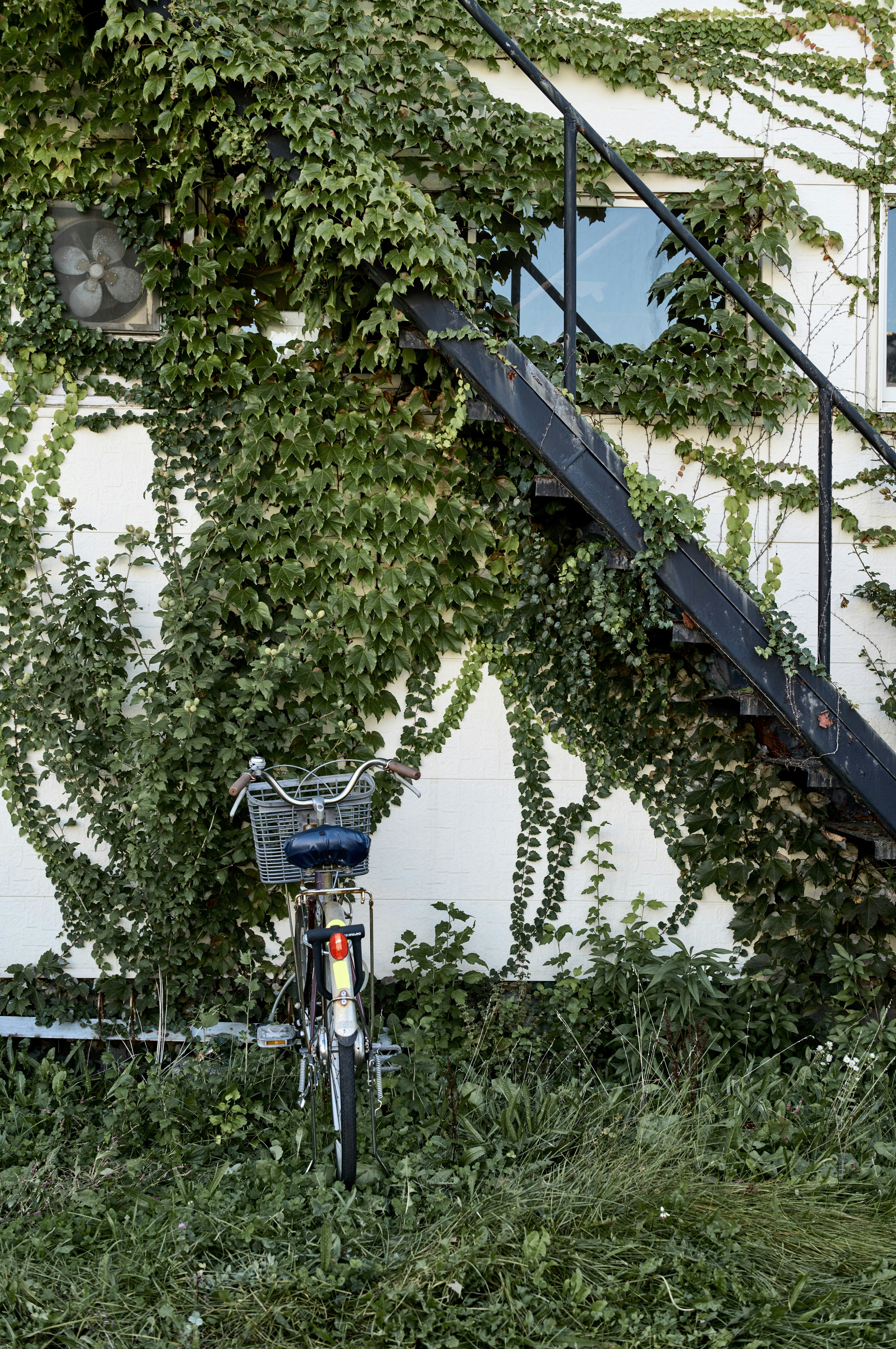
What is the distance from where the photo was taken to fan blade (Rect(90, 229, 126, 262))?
4645 mm

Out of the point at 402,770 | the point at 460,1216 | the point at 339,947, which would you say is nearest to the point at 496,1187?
the point at 460,1216

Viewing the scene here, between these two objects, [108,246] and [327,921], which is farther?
[108,246]

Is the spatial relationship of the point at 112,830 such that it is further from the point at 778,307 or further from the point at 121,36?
the point at 778,307

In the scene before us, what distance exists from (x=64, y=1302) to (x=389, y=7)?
5428mm

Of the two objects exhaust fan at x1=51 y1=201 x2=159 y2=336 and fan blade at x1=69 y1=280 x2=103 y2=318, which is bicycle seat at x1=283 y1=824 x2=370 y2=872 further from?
fan blade at x1=69 y1=280 x2=103 y2=318

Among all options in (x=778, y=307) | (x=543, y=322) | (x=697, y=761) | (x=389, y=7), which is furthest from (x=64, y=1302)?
(x=389, y=7)

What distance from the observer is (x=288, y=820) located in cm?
348

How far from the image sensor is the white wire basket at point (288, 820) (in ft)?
11.3

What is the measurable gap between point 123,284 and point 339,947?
359cm

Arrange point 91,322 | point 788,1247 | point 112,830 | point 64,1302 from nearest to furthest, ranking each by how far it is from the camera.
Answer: point 64,1302
point 788,1247
point 112,830
point 91,322

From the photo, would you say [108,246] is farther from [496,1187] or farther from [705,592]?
[496,1187]

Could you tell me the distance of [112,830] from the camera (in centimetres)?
438

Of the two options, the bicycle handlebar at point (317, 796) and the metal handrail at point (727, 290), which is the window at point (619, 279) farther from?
the bicycle handlebar at point (317, 796)

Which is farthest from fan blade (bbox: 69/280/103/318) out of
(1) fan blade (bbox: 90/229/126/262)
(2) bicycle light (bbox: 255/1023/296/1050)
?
(2) bicycle light (bbox: 255/1023/296/1050)
